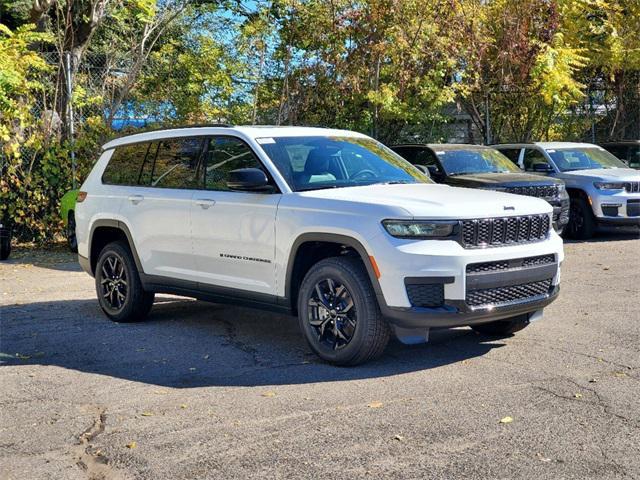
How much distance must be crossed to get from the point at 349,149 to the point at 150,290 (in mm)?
2377

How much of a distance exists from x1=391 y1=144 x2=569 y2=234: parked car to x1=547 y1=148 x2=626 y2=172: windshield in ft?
4.92

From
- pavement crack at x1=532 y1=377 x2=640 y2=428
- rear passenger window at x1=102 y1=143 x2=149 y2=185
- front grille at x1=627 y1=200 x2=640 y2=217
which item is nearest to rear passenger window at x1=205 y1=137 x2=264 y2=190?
rear passenger window at x1=102 y1=143 x2=149 y2=185

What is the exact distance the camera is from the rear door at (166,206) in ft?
25.1

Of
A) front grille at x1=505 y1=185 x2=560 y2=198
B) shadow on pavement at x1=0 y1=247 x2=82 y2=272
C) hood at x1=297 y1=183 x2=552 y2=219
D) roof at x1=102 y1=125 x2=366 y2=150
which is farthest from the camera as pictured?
front grille at x1=505 y1=185 x2=560 y2=198

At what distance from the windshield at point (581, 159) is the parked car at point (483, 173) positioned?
1.50 metres

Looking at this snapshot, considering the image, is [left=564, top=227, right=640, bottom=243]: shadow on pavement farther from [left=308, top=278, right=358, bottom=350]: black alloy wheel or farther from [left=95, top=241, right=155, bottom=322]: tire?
[left=308, top=278, right=358, bottom=350]: black alloy wheel

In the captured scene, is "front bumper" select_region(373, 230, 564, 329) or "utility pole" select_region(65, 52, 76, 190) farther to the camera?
"utility pole" select_region(65, 52, 76, 190)

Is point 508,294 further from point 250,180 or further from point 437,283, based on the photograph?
point 250,180

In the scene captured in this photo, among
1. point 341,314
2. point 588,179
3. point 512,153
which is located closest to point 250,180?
point 341,314

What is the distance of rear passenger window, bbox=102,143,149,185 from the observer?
27.6 ft

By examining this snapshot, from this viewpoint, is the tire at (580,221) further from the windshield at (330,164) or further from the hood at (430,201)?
the hood at (430,201)

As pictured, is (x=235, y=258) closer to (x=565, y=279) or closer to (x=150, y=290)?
(x=150, y=290)

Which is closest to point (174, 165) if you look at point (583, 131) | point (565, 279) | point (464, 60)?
point (565, 279)

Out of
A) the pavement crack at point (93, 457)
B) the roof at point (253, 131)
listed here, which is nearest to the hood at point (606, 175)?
the roof at point (253, 131)
